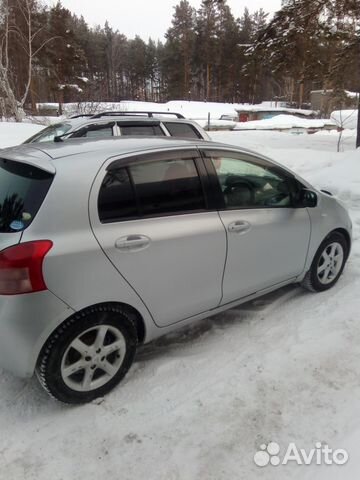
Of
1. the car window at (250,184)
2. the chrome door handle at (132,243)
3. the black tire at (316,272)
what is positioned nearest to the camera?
the chrome door handle at (132,243)

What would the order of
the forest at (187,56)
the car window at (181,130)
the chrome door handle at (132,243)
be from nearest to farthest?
the chrome door handle at (132,243) → the car window at (181,130) → the forest at (187,56)

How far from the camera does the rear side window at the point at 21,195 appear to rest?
7.22ft

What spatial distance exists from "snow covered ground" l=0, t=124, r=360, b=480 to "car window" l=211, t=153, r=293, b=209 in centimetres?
108

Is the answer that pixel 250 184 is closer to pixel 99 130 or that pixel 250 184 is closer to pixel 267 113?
pixel 99 130

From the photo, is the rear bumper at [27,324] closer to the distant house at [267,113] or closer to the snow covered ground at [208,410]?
the snow covered ground at [208,410]

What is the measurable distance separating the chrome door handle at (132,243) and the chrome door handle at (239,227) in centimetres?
76

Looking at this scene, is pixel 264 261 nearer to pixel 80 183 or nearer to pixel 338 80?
pixel 80 183

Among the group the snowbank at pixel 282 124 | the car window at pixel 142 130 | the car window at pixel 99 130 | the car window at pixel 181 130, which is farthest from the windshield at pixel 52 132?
the snowbank at pixel 282 124

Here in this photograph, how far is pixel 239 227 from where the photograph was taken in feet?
9.77

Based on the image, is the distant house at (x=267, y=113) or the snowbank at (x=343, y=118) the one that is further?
the distant house at (x=267, y=113)

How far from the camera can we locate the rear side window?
2199 mm

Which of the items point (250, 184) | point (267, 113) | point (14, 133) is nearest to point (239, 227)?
point (250, 184)

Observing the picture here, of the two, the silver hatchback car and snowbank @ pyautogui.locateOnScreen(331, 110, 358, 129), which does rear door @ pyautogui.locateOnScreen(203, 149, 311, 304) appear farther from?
snowbank @ pyautogui.locateOnScreen(331, 110, 358, 129)

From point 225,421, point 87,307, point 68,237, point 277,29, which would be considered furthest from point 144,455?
point 277,29
